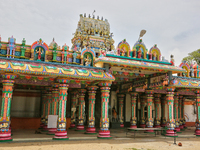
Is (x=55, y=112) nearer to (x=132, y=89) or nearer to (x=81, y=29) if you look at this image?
(x=132, y=89)

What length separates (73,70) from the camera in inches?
425

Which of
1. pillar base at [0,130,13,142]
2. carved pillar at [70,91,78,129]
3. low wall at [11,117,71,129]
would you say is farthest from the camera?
carved pillar at [70,91,78,129]

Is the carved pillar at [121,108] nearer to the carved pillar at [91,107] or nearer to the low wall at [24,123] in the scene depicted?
the carved pillar at [91,107]

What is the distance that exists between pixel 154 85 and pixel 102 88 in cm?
467

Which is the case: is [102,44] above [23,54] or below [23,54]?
above

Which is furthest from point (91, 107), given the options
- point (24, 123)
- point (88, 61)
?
point (24, 123)

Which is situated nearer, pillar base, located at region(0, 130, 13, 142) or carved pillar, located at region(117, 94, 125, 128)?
pillar base, located at region(0, 130, 13, 142)

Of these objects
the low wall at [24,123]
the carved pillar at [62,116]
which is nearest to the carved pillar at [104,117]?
the carved pillar at [62,116]

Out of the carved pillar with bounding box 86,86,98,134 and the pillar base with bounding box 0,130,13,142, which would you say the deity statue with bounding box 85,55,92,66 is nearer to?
the carved pillar with bounding box 86,86,98,134

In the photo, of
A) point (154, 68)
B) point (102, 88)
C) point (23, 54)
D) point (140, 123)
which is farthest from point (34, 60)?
point (140, 123)

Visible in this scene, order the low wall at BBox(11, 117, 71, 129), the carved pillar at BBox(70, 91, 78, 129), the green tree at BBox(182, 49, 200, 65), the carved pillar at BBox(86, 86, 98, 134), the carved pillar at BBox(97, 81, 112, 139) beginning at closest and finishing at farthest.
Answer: the carved pillar at BBox(97, 81, 112, 139) → the carved pillar at BBox(86, 86, 98, 134) → the low wall at BBox(11, 117, 71, 129) → the carved pillar at BBox(70, 91, 78, 129) → the green tree at BBox(182, 49, 200, 65)

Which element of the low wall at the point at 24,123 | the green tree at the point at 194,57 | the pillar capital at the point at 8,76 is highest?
the green tree at the point at 194,57

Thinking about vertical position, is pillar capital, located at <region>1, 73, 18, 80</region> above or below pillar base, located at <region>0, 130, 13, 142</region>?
above

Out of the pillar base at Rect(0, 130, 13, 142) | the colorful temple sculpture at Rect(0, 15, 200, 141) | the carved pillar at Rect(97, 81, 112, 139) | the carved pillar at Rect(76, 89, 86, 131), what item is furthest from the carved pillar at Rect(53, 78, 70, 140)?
the carved pillar at Rect(76, 89, 86, 131)
